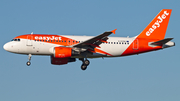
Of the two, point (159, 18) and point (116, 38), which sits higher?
point (159, 18)

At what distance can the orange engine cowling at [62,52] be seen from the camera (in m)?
46.6

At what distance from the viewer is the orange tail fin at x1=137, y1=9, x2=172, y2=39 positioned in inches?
2057

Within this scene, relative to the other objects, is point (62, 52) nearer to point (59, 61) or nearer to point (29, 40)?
point (59, 61)

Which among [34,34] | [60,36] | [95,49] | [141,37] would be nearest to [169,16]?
[141,37]

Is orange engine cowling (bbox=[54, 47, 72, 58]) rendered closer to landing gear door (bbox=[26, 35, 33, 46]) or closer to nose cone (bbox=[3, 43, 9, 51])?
landing gear door (bbox=[26, 35, 33, 46])

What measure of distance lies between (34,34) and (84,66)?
8134 mm

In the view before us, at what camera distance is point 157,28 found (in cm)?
5288

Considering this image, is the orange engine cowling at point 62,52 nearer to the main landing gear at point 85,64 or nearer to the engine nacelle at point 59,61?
the main landing gear at point 85,64

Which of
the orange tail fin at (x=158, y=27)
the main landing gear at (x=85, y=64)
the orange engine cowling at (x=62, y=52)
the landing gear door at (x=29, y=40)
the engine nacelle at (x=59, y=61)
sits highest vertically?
the orange tail fin at (x=158, y=27)

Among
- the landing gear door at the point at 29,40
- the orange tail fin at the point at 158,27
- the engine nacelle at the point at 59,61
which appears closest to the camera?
the landing gear door at the point at 29,40

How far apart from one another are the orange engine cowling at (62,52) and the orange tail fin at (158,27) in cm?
1155

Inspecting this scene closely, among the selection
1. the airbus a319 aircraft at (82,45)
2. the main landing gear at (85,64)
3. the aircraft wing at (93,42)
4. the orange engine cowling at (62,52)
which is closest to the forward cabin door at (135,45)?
the airbus a319 aircraft at (82,45)

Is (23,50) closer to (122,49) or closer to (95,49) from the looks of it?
(95,49)

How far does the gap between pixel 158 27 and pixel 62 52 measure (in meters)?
15.6
